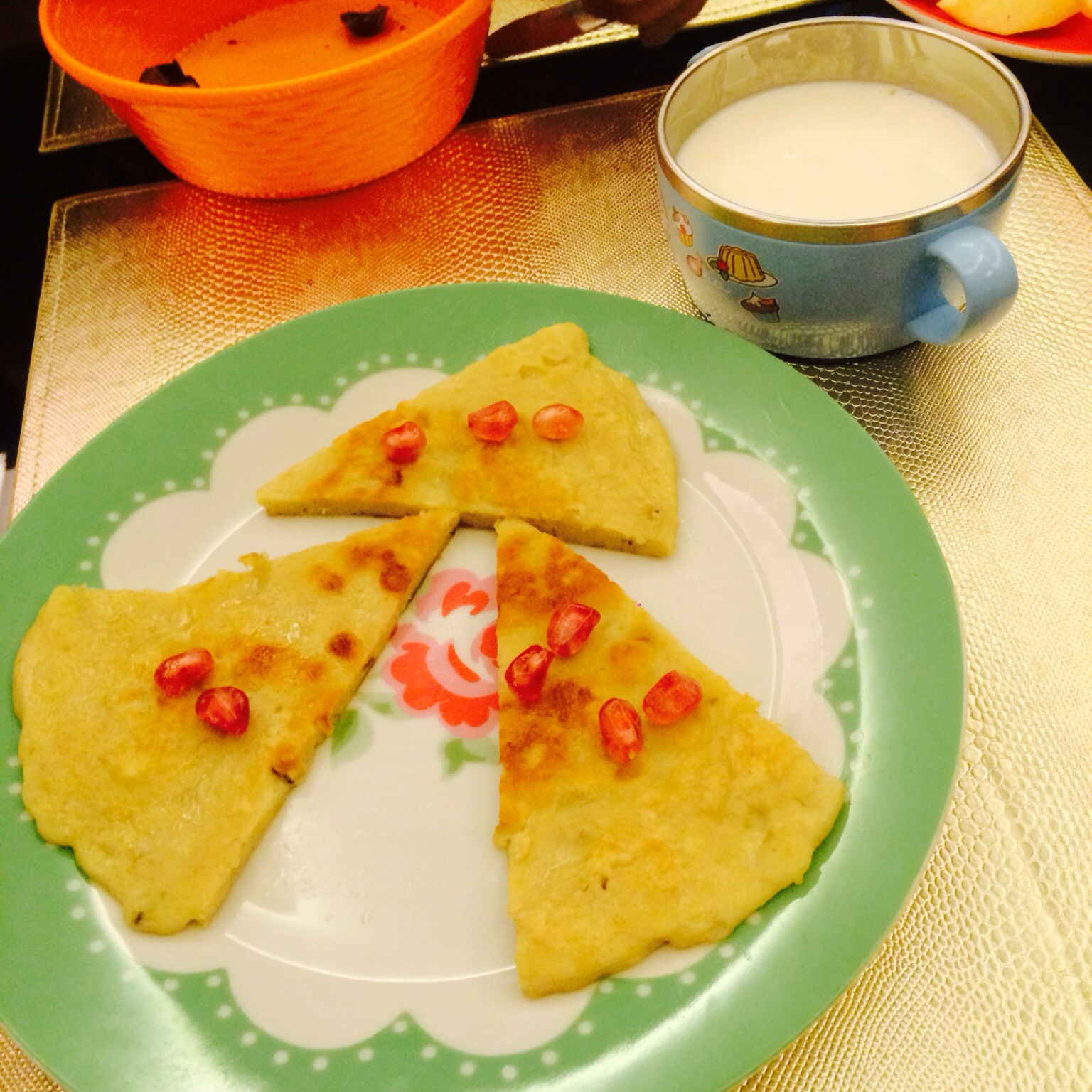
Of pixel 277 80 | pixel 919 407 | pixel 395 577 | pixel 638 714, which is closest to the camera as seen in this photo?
pixel 638 714

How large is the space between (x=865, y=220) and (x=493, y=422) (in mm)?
967

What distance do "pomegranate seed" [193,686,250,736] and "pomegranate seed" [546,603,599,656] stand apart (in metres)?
0.68

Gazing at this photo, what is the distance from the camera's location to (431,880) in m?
1.85

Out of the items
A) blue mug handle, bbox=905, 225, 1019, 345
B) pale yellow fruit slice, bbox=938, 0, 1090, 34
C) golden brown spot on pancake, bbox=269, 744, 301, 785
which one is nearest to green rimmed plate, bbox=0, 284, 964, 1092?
golden brown spot on pancake, bbox=269, 744, 301, 785

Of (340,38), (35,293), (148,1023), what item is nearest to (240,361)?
(35,293)

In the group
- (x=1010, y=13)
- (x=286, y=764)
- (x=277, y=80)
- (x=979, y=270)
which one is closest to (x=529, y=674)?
(x=286, y=764)

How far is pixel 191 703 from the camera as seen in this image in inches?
80.1

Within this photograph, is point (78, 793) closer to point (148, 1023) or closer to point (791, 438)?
point (148, 1023)

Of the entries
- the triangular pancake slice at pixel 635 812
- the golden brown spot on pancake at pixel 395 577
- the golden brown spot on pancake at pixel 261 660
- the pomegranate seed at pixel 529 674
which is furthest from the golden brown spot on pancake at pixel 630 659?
the golden brown spot on pancake at pixel 261 660

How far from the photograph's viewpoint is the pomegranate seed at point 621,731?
73.2 inches

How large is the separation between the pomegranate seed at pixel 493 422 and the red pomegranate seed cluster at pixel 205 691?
84cm

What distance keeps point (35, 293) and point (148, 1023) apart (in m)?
2.48

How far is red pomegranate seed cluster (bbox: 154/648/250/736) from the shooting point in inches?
78.0

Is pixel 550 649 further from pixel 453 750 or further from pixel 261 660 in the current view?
pixel 261 660
